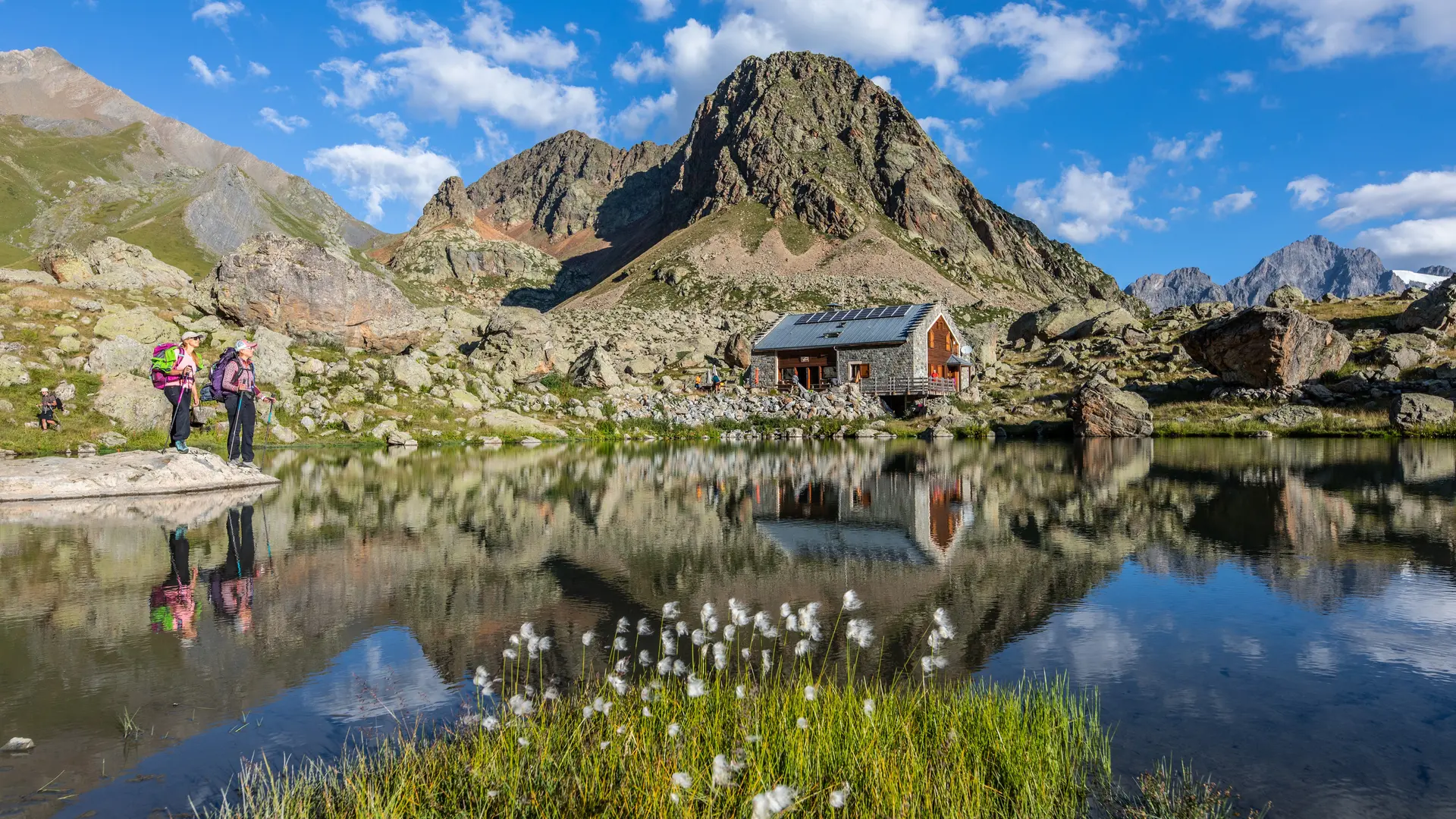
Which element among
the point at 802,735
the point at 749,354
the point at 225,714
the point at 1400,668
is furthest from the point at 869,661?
the point at 749,354

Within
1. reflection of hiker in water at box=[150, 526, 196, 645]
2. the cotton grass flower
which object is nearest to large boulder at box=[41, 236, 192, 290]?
reflection of hiker in water at box=[150, 526, 196, 645]

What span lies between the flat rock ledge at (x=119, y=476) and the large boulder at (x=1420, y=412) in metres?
48.3

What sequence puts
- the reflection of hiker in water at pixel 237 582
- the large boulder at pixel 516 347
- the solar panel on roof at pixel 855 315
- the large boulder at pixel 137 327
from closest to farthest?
the reflection of hiker in water at pixel 237 582, the large boulder at pixel 137 327, the large boulder at pixel 516 347, the solar panel on roof at pixel 855 315

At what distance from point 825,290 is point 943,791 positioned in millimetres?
147388

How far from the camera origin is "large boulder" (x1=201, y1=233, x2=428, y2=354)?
41.1m

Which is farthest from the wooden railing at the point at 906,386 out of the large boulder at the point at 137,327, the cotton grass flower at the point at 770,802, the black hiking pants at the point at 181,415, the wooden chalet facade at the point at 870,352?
the cotton grass flower at the point at 770,802

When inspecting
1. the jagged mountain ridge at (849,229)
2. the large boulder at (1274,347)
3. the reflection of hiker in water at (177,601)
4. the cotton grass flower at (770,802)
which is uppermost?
the jagged mountain ridge at (849,229)

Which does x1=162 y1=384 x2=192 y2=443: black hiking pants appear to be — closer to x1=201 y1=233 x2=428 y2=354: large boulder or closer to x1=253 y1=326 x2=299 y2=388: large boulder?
x1=253 y1=326 x2=299 y2=388: large boulder

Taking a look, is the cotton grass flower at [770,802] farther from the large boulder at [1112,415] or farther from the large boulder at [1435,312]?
the large boulder at [1435,312]

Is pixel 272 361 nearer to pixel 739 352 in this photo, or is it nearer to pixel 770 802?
pixel 770 802

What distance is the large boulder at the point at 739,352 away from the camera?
72.0 m

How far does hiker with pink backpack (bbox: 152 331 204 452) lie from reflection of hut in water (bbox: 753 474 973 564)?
1589 centimetres

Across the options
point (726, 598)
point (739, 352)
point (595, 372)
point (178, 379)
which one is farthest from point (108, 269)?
point (726, 598)

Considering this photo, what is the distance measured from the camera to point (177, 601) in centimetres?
910
